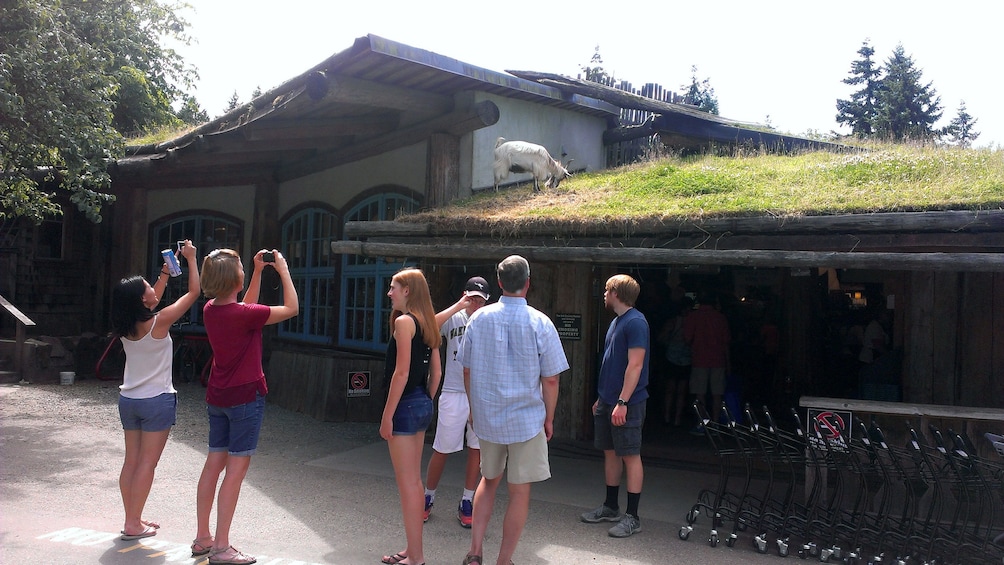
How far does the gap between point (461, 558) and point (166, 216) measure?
11.8 meters

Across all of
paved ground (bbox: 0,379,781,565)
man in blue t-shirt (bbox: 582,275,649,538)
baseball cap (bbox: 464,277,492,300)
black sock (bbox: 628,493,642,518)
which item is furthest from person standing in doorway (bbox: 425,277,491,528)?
black sock (bbox: 628,493,642,518)

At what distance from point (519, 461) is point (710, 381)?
17.5ft

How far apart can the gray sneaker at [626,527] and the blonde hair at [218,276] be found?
2989 millimetres

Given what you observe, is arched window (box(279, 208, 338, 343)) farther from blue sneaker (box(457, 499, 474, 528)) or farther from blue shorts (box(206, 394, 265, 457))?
blue shorts (box(206, 394, 265, 457))

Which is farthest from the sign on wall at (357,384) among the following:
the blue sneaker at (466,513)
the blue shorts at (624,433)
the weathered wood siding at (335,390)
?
the blue shorts at (624,433)

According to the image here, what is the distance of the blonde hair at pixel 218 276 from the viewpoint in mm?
4484

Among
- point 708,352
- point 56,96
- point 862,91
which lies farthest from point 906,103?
point 56,96

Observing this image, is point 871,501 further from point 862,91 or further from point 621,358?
point 862,91

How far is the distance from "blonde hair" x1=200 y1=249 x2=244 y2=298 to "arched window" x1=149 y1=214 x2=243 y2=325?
939 cm

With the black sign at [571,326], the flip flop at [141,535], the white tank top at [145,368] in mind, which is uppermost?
the black sign at [571,326]

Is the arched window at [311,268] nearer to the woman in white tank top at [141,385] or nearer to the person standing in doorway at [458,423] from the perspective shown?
the person standing in doorway at [458,423]

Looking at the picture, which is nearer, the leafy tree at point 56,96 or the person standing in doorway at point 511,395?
the person standing in doorway at point 511,395

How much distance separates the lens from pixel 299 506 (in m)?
5.90

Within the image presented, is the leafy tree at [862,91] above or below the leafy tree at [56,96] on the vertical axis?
above
